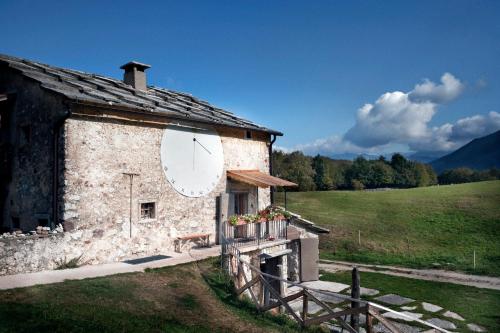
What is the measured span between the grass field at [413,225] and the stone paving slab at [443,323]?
9.20 metres

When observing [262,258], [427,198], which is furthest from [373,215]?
[262,258]

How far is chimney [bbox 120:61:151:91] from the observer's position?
17766 mm

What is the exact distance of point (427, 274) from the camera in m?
20.0

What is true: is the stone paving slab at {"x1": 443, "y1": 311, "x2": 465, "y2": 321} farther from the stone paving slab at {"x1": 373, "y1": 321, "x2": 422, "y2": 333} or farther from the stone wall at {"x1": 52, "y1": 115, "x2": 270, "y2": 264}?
the stone wall at {"x1": 52, "y1": 115, "x2": 270, "y2": 264}

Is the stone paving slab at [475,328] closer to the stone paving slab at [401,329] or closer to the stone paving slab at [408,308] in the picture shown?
the stone paving slab at [401,329]

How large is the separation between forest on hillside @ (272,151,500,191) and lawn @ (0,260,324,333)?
146 feet

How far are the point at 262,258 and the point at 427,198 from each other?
27.1m

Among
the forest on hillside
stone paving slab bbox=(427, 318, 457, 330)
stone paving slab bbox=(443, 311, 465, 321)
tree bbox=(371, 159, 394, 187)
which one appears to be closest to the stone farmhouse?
stone paving slab bbox=(427, 318, 457, 330)

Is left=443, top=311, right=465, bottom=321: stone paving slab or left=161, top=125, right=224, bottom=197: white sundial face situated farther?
left=161, top=125, right=224, bottom=197: white sundial face

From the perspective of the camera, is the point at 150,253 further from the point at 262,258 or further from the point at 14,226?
the point at 14,226

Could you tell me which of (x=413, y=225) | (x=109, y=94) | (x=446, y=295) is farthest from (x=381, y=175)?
(x=109, y=94)

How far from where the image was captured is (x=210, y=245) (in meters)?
16.0

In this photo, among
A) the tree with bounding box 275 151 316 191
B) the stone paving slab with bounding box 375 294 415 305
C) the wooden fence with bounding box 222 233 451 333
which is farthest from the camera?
the tree with bounding box 275 151 316 191

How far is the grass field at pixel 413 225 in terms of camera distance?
2348cm
